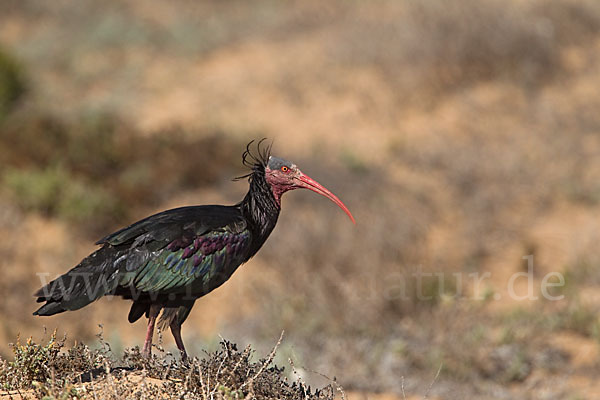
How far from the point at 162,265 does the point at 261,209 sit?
0.88 metres

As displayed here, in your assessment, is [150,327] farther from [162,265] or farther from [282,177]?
[282,177]

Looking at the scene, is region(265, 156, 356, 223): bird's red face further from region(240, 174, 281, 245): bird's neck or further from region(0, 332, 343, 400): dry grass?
region(0, 332, 343, 400): dry grass

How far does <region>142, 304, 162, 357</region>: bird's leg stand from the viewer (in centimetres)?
501

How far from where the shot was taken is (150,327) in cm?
510

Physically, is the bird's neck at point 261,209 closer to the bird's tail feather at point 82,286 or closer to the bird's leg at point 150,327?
the bird's leg at point 150,327

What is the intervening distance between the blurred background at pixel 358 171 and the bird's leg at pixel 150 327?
3214 mm

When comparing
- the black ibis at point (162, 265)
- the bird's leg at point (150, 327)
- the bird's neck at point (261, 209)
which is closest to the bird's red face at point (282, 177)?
the bird's neck at point (261, 209)

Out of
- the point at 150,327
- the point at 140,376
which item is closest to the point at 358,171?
the point at 150,327

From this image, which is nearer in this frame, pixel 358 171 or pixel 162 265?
pixel 162 265

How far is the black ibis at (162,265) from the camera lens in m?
5.03

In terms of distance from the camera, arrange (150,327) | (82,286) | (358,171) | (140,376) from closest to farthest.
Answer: (140,376), (82,286), (150,327), (358,171)

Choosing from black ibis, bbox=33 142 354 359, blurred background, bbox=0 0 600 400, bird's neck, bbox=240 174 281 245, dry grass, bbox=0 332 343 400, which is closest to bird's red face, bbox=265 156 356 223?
bird's neck, bbox=240 174 281 245

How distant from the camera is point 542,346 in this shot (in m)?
9.91

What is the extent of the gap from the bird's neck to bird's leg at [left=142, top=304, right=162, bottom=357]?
2.91ft
